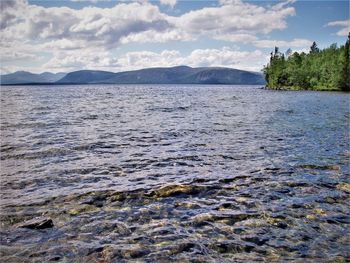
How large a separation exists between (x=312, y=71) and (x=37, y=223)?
175542 mm

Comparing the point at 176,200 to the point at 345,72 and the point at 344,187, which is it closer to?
the point at 344,187

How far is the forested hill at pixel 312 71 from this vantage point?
144 metres

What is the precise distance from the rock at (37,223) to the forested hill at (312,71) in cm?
15316

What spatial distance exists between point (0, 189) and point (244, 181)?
10608 millimetres

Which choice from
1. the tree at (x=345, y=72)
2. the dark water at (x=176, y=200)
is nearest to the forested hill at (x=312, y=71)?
the tree at (x=345, y=72)

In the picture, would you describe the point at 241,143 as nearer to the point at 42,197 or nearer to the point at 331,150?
the point at 331,150

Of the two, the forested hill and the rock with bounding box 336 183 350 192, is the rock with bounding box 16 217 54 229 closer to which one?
the rock with bounding box 336 183 350 192

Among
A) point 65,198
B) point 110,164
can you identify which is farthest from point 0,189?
point 110,164

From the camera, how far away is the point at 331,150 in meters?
21.3

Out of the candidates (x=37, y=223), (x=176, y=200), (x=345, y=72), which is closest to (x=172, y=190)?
(x=176, y=200)

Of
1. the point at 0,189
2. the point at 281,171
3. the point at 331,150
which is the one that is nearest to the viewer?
the point at 0,189

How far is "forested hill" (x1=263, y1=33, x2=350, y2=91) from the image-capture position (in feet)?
474

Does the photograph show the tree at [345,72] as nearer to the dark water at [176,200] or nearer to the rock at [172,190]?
the dark water at [176,200]

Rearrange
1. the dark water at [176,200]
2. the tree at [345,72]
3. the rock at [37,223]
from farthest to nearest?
the tree at [345,72]
the rock at [37,223]
the dark water at [176,200]
